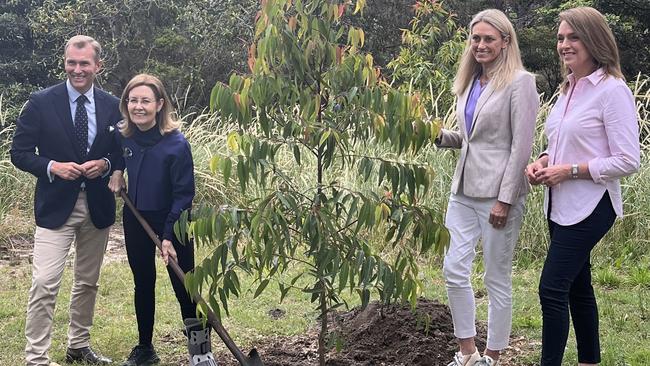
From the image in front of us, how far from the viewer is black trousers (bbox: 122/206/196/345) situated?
15.4 ft

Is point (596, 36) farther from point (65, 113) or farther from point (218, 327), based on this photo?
point (65, 113)

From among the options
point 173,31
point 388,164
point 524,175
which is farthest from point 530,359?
point 173,31

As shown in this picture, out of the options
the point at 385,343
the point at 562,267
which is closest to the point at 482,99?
the point at 562,267

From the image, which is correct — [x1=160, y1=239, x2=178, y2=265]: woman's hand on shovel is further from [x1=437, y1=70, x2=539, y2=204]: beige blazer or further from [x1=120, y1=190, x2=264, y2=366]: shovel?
[x1=437, y1=70, x2=539, y2=204]: beige blazer

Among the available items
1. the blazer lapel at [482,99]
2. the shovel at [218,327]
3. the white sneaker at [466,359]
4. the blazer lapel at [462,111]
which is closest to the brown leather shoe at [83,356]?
the shovel at [218,327]

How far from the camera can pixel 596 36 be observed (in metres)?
3.89

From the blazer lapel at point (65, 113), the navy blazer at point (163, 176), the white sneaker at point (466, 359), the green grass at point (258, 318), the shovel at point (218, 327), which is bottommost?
the green grass at point (258, 318)

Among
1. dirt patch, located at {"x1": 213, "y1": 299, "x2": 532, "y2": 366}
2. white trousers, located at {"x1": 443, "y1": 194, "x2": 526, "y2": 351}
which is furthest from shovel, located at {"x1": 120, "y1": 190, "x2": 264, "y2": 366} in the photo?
white trousers, located at {"x1": 443, "y1": 194, "x2": 526, "y2": 351}

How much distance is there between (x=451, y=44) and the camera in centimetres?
942

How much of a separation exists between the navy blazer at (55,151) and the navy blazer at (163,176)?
0.28 metres

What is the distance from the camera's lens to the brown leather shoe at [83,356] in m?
5.08

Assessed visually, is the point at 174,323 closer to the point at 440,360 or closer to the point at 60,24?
the point at 440,360

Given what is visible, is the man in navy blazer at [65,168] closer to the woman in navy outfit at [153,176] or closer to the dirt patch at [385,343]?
the woman in navy outfit at [153,176]

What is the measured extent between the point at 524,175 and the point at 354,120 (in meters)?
1.09
